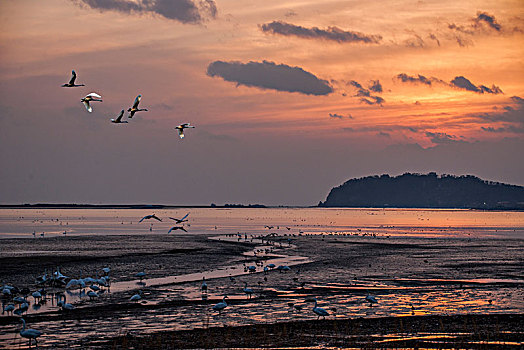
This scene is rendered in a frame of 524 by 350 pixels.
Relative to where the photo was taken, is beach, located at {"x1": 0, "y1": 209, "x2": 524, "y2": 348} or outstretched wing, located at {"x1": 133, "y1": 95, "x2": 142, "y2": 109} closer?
beach, located at {"x1": 0, "y1": 209, "x2": 524, "y2": 348}

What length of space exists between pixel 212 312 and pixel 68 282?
11.8m

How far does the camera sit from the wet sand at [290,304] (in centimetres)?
2348

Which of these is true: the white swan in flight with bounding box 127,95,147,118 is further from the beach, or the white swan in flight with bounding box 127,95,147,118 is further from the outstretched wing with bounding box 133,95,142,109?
the beach

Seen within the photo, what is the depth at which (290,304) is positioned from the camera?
30828mm

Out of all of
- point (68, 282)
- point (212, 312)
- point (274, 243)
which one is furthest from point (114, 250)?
point (212, 312)

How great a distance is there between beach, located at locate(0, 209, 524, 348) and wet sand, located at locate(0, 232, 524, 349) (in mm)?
53

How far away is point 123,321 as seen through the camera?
88.4ft

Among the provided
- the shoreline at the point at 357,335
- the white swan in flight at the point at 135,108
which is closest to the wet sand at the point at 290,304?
the shoreline at the point at 357,335

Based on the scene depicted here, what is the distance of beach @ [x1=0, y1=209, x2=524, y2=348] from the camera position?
23500mm

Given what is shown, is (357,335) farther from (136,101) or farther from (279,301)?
(136,101)

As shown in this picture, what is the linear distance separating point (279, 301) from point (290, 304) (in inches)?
54.7

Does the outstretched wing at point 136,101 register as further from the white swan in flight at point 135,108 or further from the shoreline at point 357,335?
the shoreline at point 357,335

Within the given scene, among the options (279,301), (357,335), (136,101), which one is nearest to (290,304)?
(279,301)

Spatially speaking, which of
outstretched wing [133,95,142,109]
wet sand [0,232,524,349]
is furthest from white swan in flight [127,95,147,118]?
wet sand [0,232,524,349]
